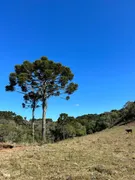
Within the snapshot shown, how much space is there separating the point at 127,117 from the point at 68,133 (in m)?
20.4

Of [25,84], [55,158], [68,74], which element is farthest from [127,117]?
[55,158]

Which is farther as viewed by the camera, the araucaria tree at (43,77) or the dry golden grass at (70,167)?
the araucaria tree at (43,77)

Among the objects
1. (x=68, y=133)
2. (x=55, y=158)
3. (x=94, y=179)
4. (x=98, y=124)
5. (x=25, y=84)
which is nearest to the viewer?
(x=94, y=179)

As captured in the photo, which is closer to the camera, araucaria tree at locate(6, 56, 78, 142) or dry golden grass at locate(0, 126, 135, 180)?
dry golden grass at locate(0, 126, 135, 180)

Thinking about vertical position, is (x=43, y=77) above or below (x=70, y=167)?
above

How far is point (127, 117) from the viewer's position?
3244 centimetres

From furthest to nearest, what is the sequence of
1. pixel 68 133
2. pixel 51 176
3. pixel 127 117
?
pixel 68 133 < pixel 127 117 < pixel 51 176

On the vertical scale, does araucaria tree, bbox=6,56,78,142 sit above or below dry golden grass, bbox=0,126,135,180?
above

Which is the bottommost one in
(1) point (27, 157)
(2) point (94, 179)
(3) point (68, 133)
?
(2) point (94, 179)

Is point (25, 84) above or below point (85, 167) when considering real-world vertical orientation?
above

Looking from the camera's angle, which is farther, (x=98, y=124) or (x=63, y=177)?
(x=98, y=124)

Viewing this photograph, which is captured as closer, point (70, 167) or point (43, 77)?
point (70, 167)

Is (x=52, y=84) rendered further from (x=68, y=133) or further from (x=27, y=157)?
(x=68, y=133)

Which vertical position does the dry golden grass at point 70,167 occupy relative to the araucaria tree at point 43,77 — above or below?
below
